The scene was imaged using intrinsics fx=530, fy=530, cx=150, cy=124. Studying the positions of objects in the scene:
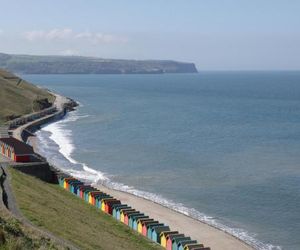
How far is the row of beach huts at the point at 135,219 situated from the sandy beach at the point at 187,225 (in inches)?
98.3

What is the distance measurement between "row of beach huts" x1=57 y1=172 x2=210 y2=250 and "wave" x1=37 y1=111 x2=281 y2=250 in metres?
6.14

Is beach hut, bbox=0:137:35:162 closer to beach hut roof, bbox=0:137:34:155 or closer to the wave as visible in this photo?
beach hut roof, bbox=0:137:34:155

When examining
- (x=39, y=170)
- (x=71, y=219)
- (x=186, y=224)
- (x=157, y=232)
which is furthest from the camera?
(x=39, y=170)

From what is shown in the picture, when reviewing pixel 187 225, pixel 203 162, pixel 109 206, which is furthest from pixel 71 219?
pixel 203 162

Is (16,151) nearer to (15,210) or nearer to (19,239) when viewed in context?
(15,210)

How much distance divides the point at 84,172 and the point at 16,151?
534 inches

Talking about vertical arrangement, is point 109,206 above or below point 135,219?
below

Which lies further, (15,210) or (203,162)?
(203,162)

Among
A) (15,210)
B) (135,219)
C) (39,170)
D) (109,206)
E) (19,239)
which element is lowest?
(15,210)

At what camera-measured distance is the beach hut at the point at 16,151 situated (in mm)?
48094

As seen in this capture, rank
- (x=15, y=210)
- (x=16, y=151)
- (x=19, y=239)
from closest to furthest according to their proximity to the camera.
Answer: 1. (x=19, y=239)
2. (x=15, y=210)
3. (x=16, y=151)

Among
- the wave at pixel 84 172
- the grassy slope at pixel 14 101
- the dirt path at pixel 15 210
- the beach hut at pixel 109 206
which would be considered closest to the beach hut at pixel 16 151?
the dirt path at pixel 15 210

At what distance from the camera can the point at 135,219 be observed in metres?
37.5

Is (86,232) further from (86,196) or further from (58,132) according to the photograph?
(58,132)
